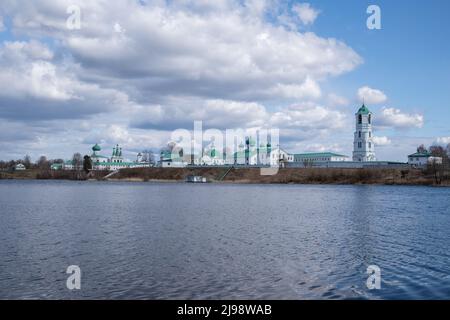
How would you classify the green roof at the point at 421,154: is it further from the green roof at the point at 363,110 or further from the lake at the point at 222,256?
the lake at the point at 222,256

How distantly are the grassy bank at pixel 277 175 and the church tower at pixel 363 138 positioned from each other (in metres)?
31.6

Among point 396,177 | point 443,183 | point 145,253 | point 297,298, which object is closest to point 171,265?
point 145,253

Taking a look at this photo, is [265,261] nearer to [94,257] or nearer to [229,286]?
[229,286]

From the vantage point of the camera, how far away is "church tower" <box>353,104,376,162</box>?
17150 cm

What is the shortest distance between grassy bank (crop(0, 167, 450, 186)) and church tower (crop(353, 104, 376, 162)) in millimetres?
31576

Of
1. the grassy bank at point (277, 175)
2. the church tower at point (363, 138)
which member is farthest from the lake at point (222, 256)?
the church tower at point (363, 138)

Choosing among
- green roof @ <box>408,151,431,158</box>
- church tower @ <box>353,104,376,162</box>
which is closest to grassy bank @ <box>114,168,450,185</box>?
→ church tower @ <box>353,104,376,162</box>

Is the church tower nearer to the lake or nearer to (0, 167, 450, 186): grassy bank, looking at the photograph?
(0, 167, 450, 186): grassy bank

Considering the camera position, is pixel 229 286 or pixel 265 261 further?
pixel 265 261

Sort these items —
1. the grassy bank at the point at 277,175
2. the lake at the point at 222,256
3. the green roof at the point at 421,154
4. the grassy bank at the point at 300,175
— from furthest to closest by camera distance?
the green roof at the point at 421,154 < the grassy bank at the point at 277,175 < the grassy bank at the point at 300,175 < the lake at the point at 222,256

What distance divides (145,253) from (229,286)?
24.2ft

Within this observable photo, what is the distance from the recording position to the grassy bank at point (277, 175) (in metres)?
123
